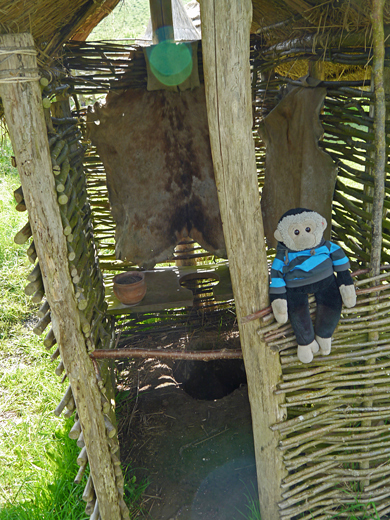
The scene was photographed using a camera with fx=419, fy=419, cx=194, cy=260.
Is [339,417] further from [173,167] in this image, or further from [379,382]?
[173,167]

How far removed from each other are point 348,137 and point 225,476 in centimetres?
226

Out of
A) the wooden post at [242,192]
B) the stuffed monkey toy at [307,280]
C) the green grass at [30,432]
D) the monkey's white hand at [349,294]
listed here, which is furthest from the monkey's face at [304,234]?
the green grass at [30,432]

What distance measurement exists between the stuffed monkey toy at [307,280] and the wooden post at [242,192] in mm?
100

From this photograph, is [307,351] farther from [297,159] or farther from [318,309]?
[297,159]

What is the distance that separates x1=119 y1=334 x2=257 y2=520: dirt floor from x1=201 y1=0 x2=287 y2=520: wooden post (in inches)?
22.9

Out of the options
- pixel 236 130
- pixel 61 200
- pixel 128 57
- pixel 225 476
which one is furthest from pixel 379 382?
pixel 128 57

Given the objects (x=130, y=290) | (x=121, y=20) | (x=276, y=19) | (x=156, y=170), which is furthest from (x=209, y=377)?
(x=121, y=20)

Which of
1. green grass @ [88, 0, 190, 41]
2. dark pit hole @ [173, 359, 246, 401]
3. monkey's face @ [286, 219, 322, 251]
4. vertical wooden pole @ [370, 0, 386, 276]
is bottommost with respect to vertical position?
dark pit hole @ [173, 359, 246, 401]

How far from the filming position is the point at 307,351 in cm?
194

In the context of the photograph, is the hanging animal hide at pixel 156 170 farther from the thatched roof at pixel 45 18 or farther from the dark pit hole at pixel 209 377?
the dark pit hole at pixel 209 377

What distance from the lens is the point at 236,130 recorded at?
5.61 feet

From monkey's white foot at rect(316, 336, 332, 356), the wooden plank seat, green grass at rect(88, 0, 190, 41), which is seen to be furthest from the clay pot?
green grass at rect(88, 0, 190, 41)

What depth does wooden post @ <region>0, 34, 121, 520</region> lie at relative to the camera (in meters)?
1.67

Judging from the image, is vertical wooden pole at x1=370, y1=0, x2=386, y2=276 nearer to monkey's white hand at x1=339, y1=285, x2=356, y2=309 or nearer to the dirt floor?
monkey's white hand at x1=339, y1=285, x2=356, y2=309
